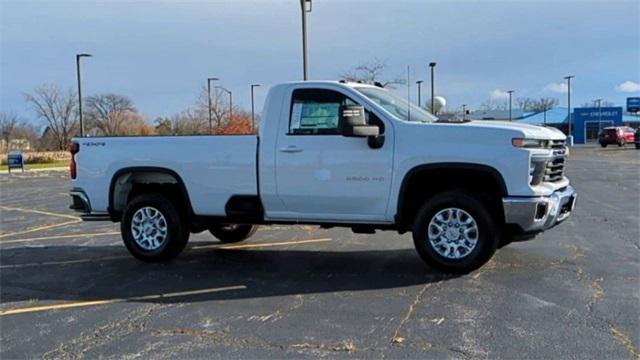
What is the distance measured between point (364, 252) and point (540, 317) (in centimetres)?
322

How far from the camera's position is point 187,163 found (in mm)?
7375

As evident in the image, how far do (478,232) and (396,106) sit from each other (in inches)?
69.0

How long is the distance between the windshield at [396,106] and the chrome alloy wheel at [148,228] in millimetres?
2967

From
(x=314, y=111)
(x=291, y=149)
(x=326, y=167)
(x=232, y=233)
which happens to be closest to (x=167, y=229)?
(x=232, y=233)

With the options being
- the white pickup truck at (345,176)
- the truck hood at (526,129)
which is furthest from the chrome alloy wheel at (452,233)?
the truck hood at (526,129)

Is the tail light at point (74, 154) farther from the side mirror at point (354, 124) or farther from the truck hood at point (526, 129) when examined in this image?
the truck hood at point (526, 129)

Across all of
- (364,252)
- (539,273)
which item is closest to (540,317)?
(539,273)

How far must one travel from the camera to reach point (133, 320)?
5273 millimetres

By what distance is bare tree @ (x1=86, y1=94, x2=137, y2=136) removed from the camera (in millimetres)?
65500

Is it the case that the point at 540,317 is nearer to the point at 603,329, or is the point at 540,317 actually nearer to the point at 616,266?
the point at 603,329

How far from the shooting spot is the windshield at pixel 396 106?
6.94 m

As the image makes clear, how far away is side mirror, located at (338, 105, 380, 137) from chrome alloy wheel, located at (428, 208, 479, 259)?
1.14 meters

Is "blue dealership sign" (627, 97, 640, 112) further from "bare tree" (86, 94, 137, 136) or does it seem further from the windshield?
the windshield

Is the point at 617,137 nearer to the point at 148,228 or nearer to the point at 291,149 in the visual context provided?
the point at 291,149
